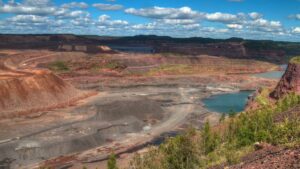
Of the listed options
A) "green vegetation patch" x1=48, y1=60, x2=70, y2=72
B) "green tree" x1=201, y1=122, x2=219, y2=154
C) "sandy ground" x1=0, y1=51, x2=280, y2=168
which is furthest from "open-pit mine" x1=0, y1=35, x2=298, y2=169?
"green tree" x1=201, y1=122, x2=219, y2=154

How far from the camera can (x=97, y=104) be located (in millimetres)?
79438

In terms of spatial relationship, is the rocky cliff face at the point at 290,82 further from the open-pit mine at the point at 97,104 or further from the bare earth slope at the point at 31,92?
the bare earth slope at the point at 31,92

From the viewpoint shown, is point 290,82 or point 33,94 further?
point 33,94

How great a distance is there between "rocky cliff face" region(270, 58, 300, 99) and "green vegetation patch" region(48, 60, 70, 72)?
8028 cm

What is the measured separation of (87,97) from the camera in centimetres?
8781

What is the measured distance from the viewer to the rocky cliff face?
56250 mm

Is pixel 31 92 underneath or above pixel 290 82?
underneath

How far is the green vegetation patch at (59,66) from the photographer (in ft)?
411

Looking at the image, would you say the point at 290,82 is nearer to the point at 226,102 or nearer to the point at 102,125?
the point at 102,125

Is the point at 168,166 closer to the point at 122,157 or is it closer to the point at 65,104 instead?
the point at 122,157

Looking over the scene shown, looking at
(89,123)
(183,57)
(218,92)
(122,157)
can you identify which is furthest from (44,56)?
(122,157)

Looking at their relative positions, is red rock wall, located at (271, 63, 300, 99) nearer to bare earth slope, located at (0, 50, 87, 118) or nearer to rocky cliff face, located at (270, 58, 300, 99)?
rocky cliff face, located at (270, 58, 300, 99)

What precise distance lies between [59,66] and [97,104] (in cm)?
5233

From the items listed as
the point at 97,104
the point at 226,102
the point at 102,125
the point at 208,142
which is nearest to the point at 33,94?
the point at 97,104
